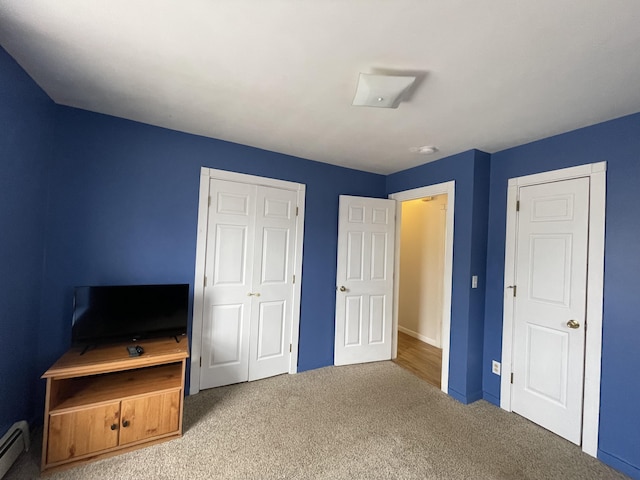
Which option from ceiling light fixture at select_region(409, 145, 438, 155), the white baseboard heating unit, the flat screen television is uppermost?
ceiling light fixture at select_region(409, 145, 438, 155)

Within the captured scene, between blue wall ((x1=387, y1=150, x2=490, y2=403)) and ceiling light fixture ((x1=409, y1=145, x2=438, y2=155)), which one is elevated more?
ceiling light fixture ((x1=409, y1=145, x2=438, y2=155))

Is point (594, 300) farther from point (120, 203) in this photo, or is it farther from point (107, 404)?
point (120, 203)

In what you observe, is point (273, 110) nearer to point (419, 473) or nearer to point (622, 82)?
point (622, 82)

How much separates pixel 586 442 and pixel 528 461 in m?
0.52

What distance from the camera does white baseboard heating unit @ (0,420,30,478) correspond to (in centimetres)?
158

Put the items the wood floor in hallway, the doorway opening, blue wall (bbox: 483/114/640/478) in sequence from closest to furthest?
blue wall (bbox: 483/114/640/478)
the wood floor in hallway
the doorway opening

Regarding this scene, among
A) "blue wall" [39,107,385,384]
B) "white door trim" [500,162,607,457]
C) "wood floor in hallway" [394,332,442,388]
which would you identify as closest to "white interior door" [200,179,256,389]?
"blue wall" [39,107,385,384]

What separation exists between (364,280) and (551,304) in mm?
1747

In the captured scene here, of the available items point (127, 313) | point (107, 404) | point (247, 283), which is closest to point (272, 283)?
point (247, 283)

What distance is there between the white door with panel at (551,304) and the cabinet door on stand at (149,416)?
111 inches

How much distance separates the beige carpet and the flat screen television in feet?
2.38

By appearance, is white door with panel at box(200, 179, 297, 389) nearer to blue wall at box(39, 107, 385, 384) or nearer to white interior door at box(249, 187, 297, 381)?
white interior door at box(249, 187, 297, 381)

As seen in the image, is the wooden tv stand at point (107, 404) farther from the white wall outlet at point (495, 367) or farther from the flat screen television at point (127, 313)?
the white wall outlet at point (495, 367)

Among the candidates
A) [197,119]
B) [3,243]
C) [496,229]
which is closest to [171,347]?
[3,243]
